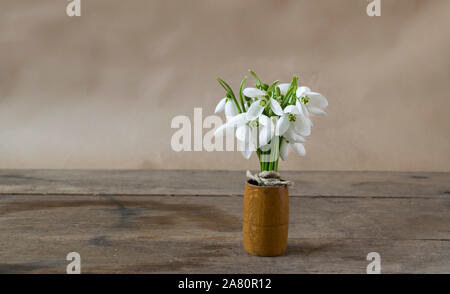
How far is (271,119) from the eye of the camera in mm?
858

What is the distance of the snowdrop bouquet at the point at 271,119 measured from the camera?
2.80ft

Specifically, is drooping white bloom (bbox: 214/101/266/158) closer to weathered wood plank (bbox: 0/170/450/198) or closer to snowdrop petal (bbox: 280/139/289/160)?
snowdrop petal (bbox: 280/139/289/160)

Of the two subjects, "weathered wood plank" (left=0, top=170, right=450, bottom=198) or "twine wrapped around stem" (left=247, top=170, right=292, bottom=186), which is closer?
"twine wrapped around stem" (left=247, top=170, right=292, bottom=186)

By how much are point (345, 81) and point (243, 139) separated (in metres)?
1.23

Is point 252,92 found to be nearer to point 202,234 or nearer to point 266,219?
point 266,219

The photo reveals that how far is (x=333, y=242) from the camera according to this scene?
3.29 feet

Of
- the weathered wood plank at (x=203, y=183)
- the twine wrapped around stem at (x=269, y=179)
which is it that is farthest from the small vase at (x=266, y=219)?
the weathered wood plank at (x=203, y=183)

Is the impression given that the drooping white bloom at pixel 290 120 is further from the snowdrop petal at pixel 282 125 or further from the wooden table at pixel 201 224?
the wooden table at pixel 201 224

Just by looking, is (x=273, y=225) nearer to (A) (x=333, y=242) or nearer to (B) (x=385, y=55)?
(A) (x=333, y=242)

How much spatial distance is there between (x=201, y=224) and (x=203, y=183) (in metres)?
0.47

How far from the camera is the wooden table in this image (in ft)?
2.91

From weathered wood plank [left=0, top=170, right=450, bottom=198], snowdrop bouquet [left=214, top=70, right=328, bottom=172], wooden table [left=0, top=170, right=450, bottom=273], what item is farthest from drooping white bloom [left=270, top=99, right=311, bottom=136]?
weathered wood plank [left=0, top=170, right=450, bottom=198]

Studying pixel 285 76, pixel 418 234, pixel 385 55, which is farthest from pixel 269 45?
pixel 418 234

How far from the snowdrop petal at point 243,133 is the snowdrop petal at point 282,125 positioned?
6 cm
